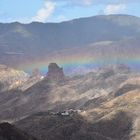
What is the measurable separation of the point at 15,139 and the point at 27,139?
12.7ft

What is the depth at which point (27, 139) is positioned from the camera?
15750 cm

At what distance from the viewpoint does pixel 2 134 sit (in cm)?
15550

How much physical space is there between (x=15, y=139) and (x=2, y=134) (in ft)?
13.6

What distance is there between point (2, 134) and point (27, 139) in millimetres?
7770

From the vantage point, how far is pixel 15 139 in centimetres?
15575
